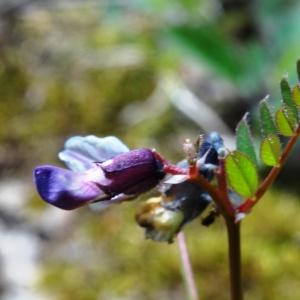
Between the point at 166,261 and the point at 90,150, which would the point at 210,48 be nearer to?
the point at 166,261

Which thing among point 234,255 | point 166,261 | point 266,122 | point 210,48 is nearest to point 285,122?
point 266,122

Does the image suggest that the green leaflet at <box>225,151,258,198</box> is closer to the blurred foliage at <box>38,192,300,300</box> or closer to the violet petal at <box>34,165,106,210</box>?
the violet petal at <box>34,165,106,210</box>

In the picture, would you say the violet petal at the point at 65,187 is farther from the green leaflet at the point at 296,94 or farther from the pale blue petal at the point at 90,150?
the green leaflet at the point at 296,94

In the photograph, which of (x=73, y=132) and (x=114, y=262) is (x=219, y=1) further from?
(x=114, y=262)

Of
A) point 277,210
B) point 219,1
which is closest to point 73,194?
point 277,210

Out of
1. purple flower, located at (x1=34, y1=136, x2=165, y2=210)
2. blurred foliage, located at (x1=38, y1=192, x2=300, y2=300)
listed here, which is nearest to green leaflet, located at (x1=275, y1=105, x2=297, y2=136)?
purple flower, located at (x1=34, y1=136, x2=165, y2=210)
